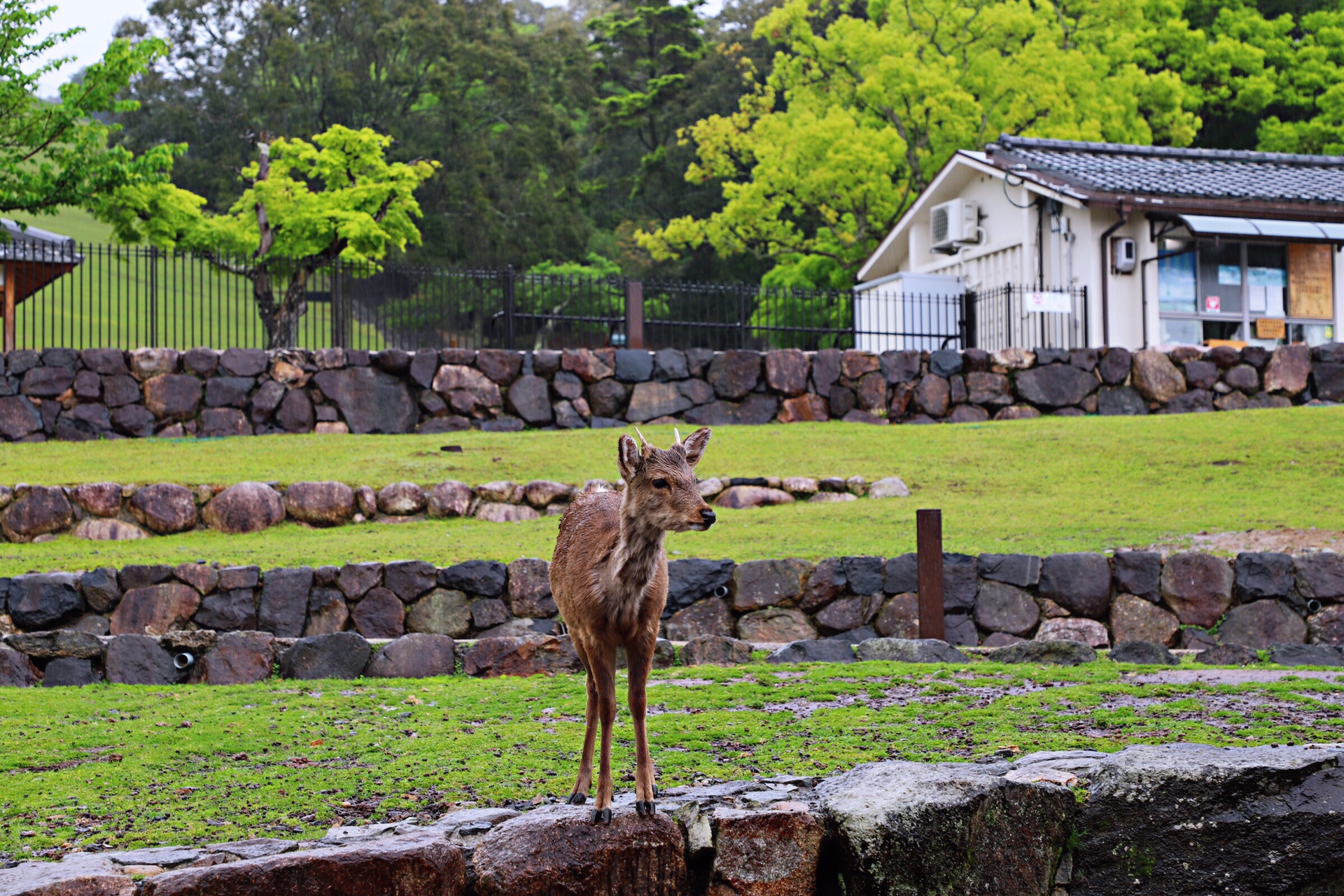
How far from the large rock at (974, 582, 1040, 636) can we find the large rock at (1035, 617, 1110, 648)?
4.3 inches

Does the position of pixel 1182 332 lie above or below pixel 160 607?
above

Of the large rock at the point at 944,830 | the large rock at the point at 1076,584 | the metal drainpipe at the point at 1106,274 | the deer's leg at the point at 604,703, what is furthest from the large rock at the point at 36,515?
the metal drainpipe at the point at 1106,274

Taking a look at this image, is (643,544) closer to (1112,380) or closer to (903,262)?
(1112,380)

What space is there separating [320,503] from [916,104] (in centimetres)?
2208

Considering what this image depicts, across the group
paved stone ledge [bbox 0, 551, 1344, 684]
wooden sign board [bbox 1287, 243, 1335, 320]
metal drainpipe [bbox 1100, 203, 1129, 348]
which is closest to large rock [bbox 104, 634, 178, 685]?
paved stone ledge [bbox 0, 551, 1344, 684]

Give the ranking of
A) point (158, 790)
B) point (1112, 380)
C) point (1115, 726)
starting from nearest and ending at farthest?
point (158, 790) < point (1115, 726) < point (1112, 380)

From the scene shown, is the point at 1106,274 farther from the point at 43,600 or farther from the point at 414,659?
the point at 43,600

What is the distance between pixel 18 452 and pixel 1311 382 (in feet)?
63.8

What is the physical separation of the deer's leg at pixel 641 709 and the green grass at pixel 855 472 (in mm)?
6683

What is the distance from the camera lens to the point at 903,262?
1184 inches

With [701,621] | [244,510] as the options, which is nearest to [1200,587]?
[701,621]

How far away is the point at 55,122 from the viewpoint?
750 inches

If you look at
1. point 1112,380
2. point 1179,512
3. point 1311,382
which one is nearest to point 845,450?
point 1179,512

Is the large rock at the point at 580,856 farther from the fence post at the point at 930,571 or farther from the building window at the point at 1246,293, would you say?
the building window at the point at 1246,293
